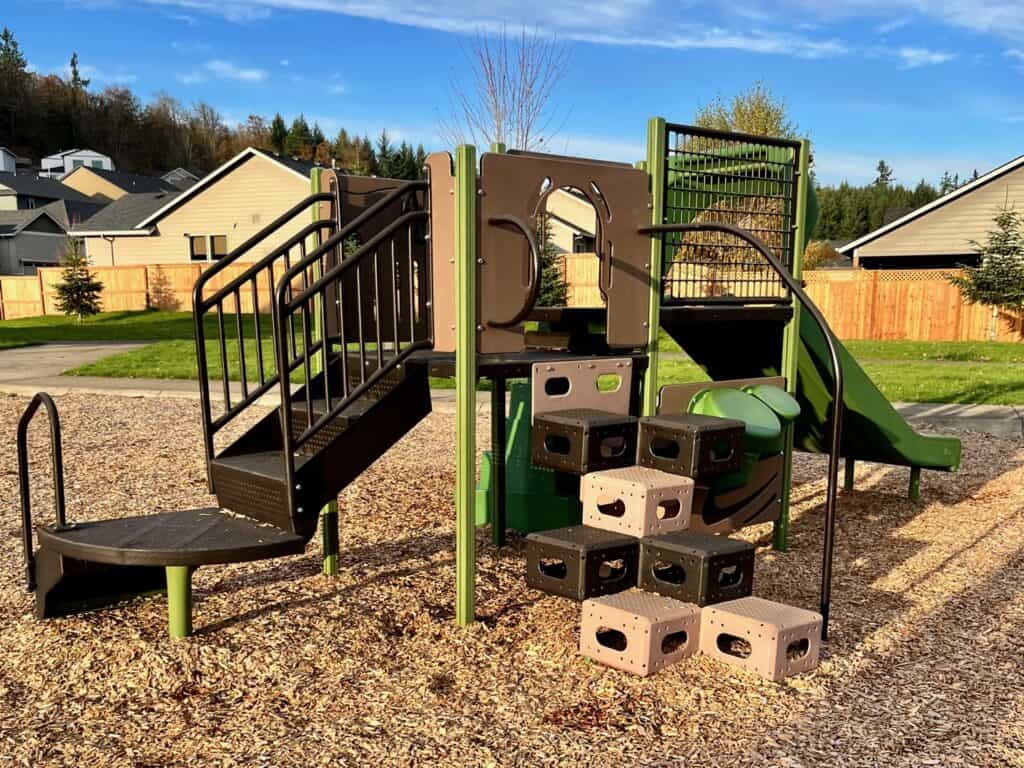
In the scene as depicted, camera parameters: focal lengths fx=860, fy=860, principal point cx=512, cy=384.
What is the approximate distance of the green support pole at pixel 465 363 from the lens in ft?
11.7

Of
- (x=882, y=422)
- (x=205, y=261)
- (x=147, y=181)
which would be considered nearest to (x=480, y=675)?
(x=882, y=422)

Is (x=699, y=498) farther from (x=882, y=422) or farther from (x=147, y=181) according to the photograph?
(x=147, y=181)

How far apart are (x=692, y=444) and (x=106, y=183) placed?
7170 cm

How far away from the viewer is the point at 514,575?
464 centimetres

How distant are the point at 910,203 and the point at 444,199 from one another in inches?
2964

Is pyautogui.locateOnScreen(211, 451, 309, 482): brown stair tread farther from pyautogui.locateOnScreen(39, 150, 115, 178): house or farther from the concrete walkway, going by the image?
pyautogui.locateOnScreen(39, 150, 115, 178): house

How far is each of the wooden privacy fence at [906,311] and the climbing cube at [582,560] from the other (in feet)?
58.8

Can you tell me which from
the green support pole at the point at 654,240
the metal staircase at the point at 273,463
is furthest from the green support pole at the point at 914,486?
the metal staircase at the point at 273,463

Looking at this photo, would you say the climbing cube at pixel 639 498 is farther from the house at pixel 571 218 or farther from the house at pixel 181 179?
the house at pixel 181 179

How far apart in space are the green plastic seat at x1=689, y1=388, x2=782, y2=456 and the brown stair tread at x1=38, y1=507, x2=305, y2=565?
2.15m

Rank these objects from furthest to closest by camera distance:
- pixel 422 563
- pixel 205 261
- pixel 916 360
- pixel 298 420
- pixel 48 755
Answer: pixel 205 261
pixel 916 360
pixel 422 563
pixel 298 420
pixel 48 755

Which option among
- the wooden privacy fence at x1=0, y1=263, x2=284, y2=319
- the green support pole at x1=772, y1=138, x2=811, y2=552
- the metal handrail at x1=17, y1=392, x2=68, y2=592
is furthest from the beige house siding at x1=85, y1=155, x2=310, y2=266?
the metal handrail at x1=17, y1=392, x2=68, y2=592

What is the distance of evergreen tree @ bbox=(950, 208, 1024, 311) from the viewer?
20.3 meters

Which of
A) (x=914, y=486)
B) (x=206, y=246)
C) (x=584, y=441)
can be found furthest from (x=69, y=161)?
(x=584, y=441)
